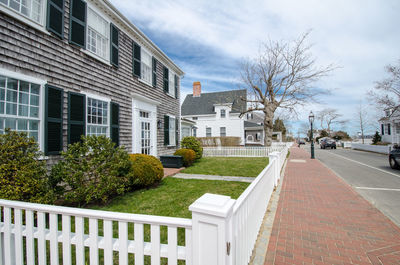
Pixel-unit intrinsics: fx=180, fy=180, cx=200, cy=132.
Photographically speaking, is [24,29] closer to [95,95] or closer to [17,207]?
[95,95]

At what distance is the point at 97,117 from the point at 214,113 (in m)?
21.8

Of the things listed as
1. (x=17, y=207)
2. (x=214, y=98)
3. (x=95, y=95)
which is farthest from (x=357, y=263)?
(x=214, y=98)

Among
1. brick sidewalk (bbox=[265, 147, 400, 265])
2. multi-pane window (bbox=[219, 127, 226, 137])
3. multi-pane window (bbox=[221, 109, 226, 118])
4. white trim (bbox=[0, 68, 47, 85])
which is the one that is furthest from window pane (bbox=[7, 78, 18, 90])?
multi-pane window (bbox=[221, 109, 226, 118])

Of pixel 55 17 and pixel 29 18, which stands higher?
pixel 55 17

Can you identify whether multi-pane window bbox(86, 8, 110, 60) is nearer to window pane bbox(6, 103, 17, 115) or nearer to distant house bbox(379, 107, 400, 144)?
window pane bbox(6, 103, 17, 115)

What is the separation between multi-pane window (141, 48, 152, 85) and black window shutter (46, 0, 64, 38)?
3.72 meters

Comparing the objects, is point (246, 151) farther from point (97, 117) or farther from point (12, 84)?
point (12, 84)

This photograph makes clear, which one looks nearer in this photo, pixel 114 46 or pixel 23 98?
pixel 23 98

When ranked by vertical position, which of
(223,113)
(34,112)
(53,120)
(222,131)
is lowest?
(53,120)

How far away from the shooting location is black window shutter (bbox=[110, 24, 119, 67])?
6410mm

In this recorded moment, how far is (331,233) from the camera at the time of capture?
300 cm

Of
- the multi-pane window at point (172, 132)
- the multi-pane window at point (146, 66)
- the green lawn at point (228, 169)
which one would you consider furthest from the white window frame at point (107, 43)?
the green lawn at point (228, 169)

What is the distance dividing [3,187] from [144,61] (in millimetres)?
A: 7101

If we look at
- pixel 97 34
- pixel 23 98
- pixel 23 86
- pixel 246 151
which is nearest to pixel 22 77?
pixel 23 86
